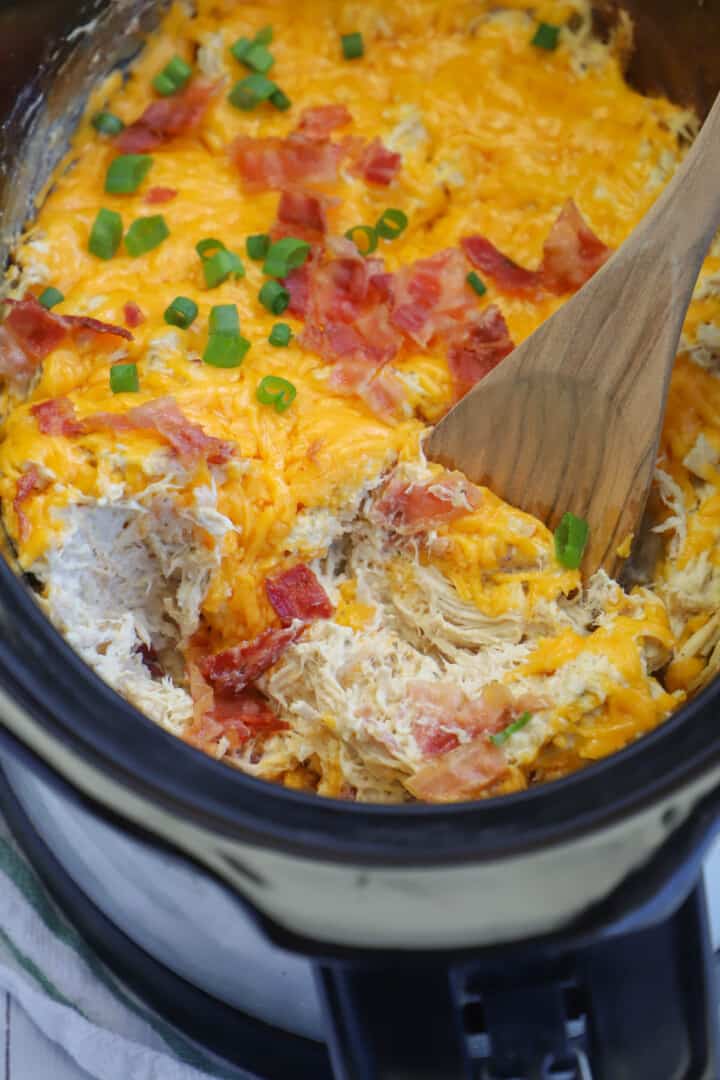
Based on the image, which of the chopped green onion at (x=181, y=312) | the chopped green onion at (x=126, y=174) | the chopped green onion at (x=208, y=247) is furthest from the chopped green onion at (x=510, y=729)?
the chopped green onion at (x=126, y=174)

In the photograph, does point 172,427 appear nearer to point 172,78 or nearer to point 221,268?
point 221,268

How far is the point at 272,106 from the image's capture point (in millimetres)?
2084

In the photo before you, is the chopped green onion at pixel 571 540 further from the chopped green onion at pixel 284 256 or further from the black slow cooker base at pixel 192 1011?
the black slow cooker base at pixel 192 1011

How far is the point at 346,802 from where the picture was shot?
47.6 inches

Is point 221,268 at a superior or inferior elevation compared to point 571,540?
superior

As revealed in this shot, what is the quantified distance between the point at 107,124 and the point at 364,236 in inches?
19.3

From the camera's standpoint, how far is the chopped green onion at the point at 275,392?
1.75 m

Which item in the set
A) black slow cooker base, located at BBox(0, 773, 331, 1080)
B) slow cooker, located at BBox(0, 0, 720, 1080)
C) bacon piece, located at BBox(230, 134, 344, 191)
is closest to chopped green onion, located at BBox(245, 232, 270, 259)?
bacon piece, located at BBox(230, 134, 344, 191)

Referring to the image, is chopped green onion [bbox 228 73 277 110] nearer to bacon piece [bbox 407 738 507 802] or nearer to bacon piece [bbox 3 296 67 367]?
bacon piece [bbox 3 296 67 367]

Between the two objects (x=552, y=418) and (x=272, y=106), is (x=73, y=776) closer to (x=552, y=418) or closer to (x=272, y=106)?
(x=552, y=418)

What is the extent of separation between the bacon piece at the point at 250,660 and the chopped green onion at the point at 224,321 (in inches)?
17.9

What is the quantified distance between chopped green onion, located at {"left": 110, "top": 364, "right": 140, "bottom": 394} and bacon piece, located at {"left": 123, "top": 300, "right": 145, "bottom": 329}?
0.12m

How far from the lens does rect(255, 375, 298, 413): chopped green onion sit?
175 cm

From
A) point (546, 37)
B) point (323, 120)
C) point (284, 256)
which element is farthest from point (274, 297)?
point (546, 37)
